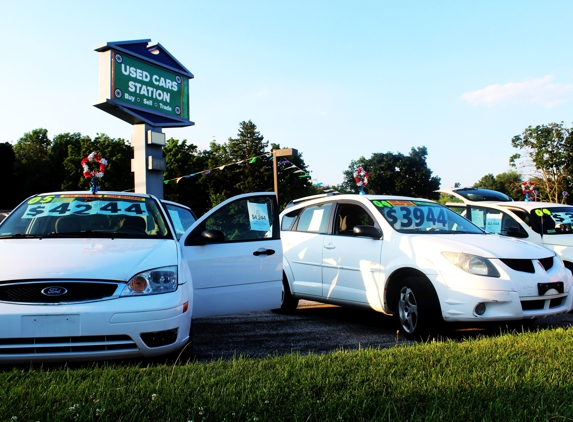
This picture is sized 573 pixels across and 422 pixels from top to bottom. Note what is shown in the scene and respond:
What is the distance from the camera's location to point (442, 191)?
414 inches

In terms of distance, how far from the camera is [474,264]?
560 cm

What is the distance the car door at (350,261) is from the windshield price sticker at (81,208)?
253 centimetres

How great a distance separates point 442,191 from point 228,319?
17.1ft

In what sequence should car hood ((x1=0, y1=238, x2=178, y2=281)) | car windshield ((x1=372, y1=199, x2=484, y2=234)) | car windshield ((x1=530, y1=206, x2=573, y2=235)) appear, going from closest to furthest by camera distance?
car hood ((x1=0, y1=238, x2=178, y2=281))
car windshield ((x1=372, y1=199, x2=484, y2=234))
car windshield ((x1=530, y1=206, x2=573, y2=235))

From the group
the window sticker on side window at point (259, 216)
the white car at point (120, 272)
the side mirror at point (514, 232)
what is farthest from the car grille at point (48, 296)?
the side mirror at point (514, 232)

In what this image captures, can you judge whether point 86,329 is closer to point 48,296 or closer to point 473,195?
point 48,296

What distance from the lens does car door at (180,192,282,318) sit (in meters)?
5.45

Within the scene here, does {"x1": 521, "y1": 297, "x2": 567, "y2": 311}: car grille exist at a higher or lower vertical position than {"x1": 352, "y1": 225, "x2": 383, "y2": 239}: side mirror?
lower

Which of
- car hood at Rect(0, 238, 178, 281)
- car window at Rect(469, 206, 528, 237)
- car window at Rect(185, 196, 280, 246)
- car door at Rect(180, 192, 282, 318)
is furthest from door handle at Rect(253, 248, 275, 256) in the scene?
car window at Rect(469, 206, 528, 237)

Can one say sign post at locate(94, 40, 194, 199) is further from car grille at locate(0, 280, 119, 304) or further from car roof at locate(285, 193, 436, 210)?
car grille at locate(0, 280, 119, 304)

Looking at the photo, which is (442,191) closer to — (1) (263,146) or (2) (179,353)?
(2) (179,353)

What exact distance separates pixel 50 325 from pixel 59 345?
0.16m

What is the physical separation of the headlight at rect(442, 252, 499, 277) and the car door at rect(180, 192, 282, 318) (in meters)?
1.87

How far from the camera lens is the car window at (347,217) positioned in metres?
7.33
